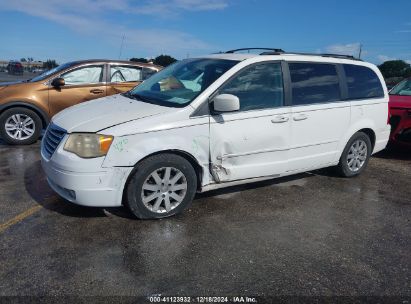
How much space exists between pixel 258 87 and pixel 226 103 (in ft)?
2.27

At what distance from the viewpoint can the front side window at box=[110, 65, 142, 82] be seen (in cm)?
790

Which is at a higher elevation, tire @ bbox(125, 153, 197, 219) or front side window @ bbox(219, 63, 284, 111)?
front side window @ bbox(219, 63, 284, 111)

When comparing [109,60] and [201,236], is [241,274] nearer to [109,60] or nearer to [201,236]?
[201,236]

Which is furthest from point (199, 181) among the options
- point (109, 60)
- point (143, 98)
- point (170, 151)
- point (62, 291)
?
point (109, 60)

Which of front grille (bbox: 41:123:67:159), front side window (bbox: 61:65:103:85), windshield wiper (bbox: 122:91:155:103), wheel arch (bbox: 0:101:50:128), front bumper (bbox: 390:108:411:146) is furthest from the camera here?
front side window (bbox: 61:65:103:85)

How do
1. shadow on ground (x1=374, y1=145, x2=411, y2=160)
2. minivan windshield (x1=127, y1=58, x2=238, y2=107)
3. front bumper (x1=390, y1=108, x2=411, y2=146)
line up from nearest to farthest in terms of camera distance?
minivan windshield (x1=127, y1=58, x2=238, y2=107) → front bumper (x1=390, y1=108, x2=411, y2=146) → shadow on ground (x1=374, y1=145, x2=411, y2=160)

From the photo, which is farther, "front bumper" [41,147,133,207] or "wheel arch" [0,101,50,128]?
"wheel arch" [0,101,50,128]

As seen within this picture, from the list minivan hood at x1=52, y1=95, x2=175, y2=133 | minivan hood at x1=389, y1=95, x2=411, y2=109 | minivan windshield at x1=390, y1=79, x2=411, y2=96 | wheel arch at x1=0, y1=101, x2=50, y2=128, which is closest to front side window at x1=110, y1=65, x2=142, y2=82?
wheel arch at x1=0, y1=101, x2=50, y2=128

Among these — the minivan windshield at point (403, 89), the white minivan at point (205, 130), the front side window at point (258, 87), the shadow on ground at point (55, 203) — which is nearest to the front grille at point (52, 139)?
the white minivan at point (205, 130)

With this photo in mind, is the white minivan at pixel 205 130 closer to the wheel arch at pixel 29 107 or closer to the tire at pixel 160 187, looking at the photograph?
the tire at pixel 160 187

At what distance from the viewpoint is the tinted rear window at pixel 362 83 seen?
5.43 metres

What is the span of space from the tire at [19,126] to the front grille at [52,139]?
11.3 feet

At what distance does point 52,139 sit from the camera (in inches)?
159

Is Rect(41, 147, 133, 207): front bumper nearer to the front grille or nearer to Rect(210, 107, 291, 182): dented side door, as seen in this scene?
the front grille
